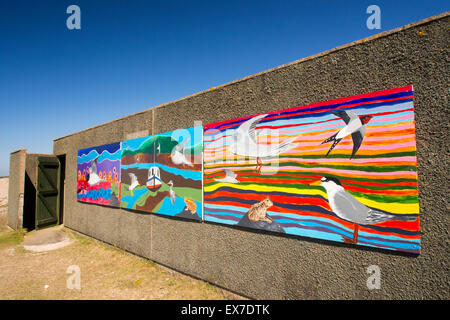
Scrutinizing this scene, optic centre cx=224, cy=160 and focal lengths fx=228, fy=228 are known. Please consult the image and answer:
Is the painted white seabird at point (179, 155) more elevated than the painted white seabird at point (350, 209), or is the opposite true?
the painted white seabird at point (179, 155)

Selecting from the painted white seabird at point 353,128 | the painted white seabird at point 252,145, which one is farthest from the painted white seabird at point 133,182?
the painted white seabird at point 353,128

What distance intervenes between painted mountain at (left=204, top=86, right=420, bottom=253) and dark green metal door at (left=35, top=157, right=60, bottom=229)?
7.34m

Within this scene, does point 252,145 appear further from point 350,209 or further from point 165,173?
point 165,173

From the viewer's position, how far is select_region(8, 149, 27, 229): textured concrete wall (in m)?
7.40

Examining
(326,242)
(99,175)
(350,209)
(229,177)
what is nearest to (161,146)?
(229,177)

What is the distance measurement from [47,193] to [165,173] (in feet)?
20.3

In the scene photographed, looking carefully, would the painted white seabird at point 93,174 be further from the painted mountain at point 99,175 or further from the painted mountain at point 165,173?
the painted mountain at point 165,173

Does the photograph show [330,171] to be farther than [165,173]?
No

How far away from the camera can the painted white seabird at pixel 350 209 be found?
213cm

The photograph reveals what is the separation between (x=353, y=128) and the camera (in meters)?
2.29

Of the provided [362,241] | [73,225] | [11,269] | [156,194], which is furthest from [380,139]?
[73,225]

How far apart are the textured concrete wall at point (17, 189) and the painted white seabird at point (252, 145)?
803 cm

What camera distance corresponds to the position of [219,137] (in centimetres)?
336

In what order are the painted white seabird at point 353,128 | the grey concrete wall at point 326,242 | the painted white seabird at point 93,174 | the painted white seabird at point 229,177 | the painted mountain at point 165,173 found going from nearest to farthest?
the grey concrete wall at point 326,242
the painted white seabird at point 353,128
the painted white seabird at point 229,177
the painted mountain at point 165,173
the painted white seabird at point 93,174
